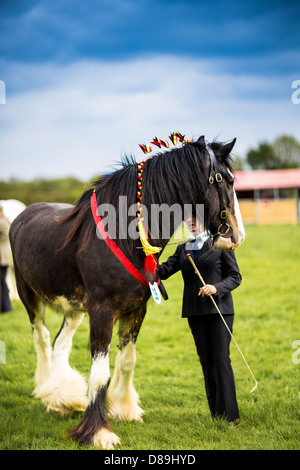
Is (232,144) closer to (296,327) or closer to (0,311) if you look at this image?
(296,327)

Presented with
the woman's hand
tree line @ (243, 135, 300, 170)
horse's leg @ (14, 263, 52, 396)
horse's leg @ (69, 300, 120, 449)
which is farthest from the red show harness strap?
tree line @ (243, 135, 300, 170)

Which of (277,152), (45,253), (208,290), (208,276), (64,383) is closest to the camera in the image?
(208,290)

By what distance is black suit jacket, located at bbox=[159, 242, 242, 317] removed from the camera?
3.88 m

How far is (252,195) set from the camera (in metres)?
38.8

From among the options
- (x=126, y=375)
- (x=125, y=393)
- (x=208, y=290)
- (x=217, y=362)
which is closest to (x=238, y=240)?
(x=208, y=290)

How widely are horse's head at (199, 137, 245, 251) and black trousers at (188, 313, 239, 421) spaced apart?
76 centimetres

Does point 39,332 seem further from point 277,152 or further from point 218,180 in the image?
point 277,152

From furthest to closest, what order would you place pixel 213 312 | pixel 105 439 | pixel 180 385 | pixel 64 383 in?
pixel 180 385, pixel 64 383, pixel 213 312, pixel 105 439

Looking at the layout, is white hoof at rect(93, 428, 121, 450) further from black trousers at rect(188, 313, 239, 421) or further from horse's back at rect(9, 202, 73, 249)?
horse's back at rect(9, 202, 73, 249)

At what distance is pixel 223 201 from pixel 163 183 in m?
0.50

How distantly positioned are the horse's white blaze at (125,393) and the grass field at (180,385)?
126mm

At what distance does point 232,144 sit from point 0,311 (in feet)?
22.6

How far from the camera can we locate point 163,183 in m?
3.54

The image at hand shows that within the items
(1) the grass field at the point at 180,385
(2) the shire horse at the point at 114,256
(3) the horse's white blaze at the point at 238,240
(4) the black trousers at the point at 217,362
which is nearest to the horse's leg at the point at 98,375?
(2) the shire horse at the point at 114,256
